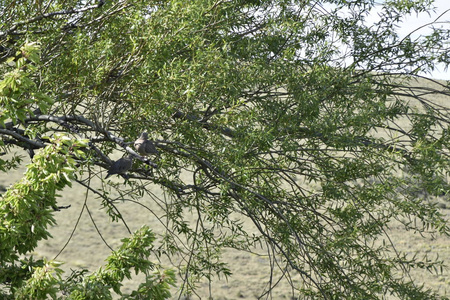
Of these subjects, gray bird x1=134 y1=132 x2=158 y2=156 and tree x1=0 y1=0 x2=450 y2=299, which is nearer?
gray bird x1=134 y1=132 x2=158 y2=156

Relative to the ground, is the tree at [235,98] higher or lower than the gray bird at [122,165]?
higher

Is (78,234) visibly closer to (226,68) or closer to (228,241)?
(228,241)

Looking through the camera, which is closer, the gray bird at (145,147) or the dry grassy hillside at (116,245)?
the gray bird at (145,147)

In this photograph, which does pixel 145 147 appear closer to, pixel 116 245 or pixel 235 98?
pixel 235 98

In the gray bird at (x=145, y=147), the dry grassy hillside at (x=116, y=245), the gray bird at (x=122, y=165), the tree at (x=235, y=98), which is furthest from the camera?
the dry grassy hillside at (x=116, y=245)

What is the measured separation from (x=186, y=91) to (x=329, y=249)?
1656 mm

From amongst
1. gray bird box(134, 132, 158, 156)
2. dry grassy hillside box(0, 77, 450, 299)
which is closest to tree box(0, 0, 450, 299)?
gray bird box(134, 132, 158, 156)

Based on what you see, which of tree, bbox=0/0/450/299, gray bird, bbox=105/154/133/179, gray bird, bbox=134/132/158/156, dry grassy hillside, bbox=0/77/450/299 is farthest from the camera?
dry grassy hillside, bbox=0/77/450/299

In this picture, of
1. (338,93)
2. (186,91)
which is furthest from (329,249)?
(186,91)

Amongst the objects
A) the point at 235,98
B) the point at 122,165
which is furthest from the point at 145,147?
the point at 235,98

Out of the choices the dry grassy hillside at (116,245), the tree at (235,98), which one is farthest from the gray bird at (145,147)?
the dry grassy hillside at (116,245)

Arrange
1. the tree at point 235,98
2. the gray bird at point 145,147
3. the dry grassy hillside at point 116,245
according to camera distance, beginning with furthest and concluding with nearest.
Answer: the dry grassy hillside at point 116,245
the tree at point 235,98
the gray bird at point 145,147

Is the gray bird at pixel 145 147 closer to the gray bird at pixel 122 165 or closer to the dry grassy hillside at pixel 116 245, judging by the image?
the gray bird at pixel 122 165

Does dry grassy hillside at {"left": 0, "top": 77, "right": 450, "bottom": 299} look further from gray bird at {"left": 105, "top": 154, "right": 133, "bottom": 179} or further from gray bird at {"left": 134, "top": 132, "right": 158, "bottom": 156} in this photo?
gray bird at {"left": 134, "top": 132, "right": 158, "bottom": 156}
